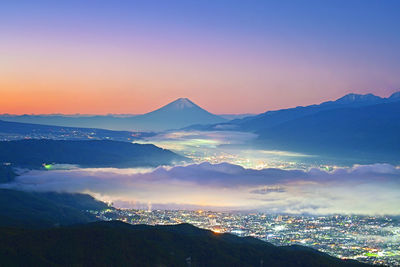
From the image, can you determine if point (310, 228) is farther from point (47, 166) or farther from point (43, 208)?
point (47, 166)

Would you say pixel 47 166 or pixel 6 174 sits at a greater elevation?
pixel 47 166

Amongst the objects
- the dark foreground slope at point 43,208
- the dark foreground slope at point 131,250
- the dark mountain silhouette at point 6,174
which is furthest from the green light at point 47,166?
the dark foreground slope at point 131,250

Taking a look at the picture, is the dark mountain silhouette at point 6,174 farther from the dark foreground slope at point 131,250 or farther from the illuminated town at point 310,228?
the dark foreground slope at point 131,250

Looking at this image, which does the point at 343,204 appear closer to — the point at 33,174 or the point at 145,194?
the point at 145,194

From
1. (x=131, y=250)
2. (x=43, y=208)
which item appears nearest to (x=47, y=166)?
(x=43, y=208)

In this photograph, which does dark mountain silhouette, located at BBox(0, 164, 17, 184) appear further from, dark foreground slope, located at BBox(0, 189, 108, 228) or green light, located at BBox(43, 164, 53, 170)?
dark foreground slope, located at BBox(0, 189, 108, 228)

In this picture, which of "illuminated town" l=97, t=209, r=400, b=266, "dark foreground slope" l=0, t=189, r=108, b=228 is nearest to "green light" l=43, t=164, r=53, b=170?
"dark foreground slope" l=0, t=189, r=108, b=228
